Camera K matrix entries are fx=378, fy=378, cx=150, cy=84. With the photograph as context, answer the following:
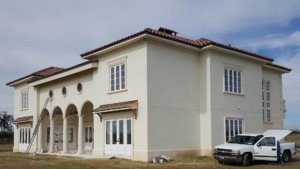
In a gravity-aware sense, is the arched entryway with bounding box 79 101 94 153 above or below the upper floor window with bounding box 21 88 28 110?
below

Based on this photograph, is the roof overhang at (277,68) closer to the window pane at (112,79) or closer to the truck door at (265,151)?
the truck door at (265,151)

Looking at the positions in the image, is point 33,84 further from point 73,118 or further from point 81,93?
point 81,93

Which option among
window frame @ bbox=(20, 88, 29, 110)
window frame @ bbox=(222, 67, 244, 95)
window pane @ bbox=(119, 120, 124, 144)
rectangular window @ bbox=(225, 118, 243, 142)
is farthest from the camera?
window frame @ bbox=(20, 88, 29, 110)

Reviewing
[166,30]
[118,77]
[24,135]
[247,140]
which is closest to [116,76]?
[118,77]

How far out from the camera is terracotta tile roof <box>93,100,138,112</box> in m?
22.2

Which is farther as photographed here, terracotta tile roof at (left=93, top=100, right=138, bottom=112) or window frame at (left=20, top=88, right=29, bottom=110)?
window frame at (left=20, top=88, right=29, bottom=110)

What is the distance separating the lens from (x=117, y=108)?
2291 cm

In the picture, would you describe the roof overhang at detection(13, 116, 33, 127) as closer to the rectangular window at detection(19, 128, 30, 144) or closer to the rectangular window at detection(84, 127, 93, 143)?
the rectangular window at detection(19, 128, 30, 144)

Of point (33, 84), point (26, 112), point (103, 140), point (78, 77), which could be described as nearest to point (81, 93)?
point (78, 77)

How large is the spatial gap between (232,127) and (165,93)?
6119mm

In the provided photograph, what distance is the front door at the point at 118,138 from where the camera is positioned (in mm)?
22922

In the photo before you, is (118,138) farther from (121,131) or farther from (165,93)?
(165,93)

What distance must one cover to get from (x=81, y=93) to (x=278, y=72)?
17251 millimetres

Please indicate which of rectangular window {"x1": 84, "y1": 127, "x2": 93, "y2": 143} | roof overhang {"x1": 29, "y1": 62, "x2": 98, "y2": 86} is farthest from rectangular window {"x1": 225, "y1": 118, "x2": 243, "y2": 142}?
rectangular window {"x1": 84, "y1": 127, "x2": 93, "y2": 143}
